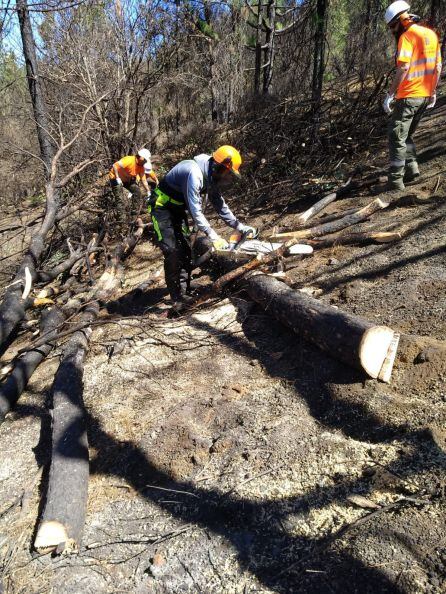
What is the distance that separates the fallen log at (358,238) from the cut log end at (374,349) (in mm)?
1964

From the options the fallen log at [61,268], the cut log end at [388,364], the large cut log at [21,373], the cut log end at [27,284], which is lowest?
the large cut log at [21,373]

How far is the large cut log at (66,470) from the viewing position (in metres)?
2.21

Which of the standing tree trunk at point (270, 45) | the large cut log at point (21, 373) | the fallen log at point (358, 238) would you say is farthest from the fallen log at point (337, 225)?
the standing tree trunk at point (270, 45)

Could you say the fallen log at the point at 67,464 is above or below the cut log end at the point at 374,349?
below

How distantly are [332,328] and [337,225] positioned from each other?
8.19 ft

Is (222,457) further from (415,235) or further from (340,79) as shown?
(340,79)

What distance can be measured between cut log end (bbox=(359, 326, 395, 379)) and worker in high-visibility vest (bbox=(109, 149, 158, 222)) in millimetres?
5291

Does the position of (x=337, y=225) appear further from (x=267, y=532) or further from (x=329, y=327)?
(x=267, y=532)

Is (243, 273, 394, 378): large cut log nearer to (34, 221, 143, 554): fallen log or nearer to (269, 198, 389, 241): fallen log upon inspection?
(269, 198, 389, 241): fallen log

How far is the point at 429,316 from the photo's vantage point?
126 inches

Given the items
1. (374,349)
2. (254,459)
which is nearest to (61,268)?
(254,459)

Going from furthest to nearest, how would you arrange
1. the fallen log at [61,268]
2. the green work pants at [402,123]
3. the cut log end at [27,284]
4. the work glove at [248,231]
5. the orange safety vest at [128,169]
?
the orange safety vest at [128,169]
the fallen log at [61,268]
the green work pants at [402,123]
the cut log end at [27,284]
the work glove at [248,231]

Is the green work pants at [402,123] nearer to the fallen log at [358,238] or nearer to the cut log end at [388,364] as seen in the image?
the fallen log at [358,238]

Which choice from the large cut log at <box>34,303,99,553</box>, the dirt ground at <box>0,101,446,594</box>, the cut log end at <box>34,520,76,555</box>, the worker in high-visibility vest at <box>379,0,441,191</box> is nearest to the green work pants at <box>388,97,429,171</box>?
the worker in high-visibility vest at <box>379,0,441,191</box>
